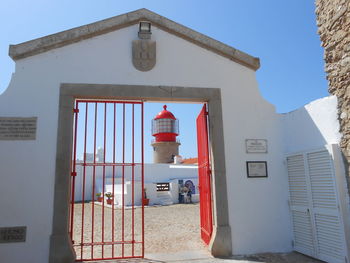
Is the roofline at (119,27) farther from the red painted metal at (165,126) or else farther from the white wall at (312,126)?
the red painted metal at (165,126)

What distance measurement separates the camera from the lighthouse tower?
22.1 metres

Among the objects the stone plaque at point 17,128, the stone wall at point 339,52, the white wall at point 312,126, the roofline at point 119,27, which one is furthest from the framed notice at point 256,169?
the stone plaque at point 17,128

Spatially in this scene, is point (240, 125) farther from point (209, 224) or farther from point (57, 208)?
point (57, 208)

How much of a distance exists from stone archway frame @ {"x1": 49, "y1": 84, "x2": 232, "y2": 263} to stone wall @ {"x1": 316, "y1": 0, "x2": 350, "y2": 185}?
1.99 m

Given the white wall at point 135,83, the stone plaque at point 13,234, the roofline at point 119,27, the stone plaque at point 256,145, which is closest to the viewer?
the stone plaque at point 13,234

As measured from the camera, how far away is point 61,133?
4.82 meters

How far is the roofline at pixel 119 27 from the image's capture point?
4.96m

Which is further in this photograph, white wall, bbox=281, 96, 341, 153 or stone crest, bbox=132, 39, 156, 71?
stone crest, bbox=132, 39, 156, 71

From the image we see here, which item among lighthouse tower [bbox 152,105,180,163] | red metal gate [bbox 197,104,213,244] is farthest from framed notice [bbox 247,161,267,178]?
lighthouse tower [bbox 152,105,180,163]

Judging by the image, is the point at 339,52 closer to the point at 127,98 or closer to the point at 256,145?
the point at 256,145

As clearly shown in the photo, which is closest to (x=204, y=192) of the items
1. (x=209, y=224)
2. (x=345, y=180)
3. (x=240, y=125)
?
(x=209, y=224)

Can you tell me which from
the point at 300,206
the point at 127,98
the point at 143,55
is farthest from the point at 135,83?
the point at 300,206

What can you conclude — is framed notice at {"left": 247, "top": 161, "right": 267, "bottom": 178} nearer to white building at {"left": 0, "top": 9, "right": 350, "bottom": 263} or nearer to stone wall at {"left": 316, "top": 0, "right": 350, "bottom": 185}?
white building at {"left": 0, "top": 9, "right": 350, "bottom": 263}

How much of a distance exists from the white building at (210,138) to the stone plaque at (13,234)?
6 cm
